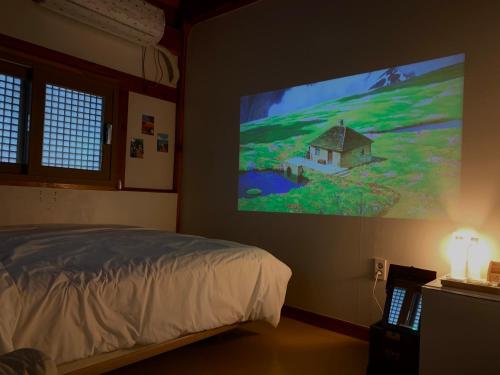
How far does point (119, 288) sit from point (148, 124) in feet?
8.13

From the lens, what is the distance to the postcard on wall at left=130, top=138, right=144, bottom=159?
147 inches

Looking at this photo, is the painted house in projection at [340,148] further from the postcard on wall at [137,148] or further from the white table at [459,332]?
the postcard on wall at [137,148]

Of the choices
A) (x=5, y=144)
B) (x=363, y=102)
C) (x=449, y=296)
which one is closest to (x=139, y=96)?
(x=5, y=144)

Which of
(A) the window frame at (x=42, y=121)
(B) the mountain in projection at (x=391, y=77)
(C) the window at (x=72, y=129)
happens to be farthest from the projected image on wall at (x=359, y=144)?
(C) the window at (x=72, y=129)

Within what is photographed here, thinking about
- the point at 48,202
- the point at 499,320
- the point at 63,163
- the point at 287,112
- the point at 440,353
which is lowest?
the point at 440,353

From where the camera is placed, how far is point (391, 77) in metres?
2.65

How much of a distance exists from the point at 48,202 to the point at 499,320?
10.2 feet

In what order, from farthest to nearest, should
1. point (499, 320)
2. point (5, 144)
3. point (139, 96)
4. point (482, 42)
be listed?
1. point (139, 96)
2. point (5, 144)
3. point (482, 42)
4. point (499, 320)

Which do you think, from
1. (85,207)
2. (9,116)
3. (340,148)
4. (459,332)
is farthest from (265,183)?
(9,116)

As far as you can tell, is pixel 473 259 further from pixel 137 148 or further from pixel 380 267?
pixel 137 148

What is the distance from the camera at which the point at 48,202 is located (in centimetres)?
312

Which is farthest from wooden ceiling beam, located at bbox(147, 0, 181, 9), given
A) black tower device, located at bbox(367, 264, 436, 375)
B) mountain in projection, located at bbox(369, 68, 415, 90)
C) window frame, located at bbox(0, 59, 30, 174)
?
black tower device, located at bbox(367, 264, 436, 375)

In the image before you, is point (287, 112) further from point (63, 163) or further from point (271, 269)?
point (63, 163)

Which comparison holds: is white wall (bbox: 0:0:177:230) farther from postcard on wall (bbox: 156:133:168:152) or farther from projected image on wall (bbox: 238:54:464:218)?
projected image on wall (bbox: 238:54:464:218)
